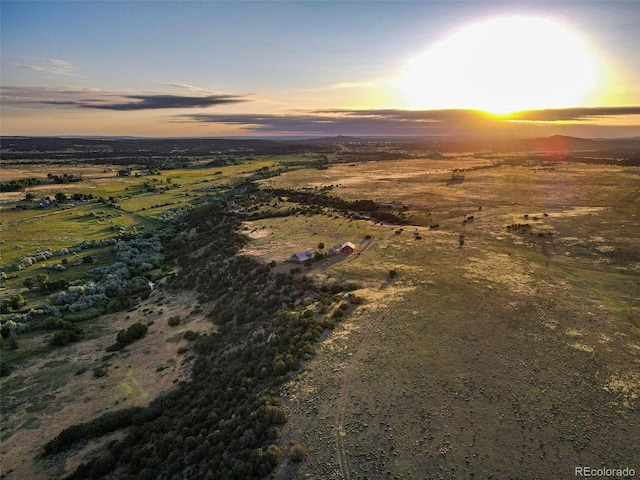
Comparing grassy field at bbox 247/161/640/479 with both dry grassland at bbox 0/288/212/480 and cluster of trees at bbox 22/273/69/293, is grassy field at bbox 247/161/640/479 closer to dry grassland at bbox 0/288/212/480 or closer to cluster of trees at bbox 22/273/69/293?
dry grassland at bbox 0/288/212/480

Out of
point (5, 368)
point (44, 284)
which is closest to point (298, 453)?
point (5, 368)

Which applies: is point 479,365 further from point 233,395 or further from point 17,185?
point 17,185

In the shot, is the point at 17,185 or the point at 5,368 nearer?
the point at 5,368

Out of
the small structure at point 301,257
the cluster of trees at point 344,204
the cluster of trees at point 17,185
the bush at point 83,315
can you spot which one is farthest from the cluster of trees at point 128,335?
the cluster of trees at point 17,185

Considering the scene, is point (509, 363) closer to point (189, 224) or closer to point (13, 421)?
point (13, 421)

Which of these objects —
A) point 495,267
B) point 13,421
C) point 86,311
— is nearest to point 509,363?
point 495,267

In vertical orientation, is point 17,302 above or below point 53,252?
below

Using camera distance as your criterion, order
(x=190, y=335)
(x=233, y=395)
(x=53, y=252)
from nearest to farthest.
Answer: (x=233, y=395) → (x=190, y=335) → (x=53, y=252)
